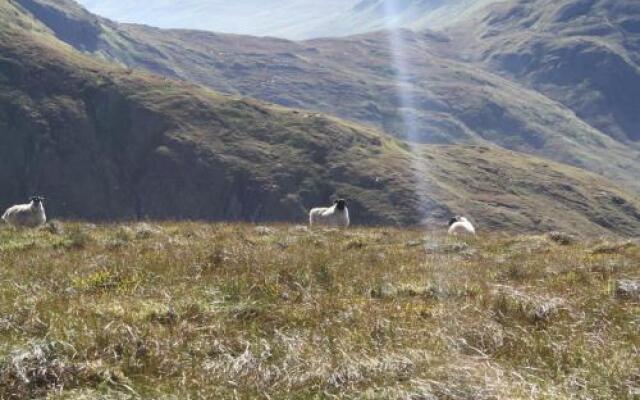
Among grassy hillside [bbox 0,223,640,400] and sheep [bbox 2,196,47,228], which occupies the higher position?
grassy hillside [bbox 0,223,640,400]

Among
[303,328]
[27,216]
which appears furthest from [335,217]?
[303,328]

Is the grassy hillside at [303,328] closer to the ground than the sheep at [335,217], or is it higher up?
higher up

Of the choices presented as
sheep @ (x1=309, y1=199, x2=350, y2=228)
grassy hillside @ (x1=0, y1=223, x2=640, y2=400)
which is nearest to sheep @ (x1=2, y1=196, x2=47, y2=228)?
sheep @ (x1=309, y1=199, x2=350, y2=228)

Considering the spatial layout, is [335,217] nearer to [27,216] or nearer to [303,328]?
[27,216]

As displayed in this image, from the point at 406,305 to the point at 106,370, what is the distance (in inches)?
197

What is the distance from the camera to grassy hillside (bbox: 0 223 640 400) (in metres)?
7.28

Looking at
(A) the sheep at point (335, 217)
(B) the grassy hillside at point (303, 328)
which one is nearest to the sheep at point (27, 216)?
(A) the sheep at point (335, 217)

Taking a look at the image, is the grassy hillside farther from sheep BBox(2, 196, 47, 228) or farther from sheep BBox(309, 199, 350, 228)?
sheep BBox(309, 199, 350, 228)

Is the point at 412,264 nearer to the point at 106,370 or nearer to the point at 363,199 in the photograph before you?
the point at 106,370

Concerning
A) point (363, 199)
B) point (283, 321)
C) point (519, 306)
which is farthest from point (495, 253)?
point (363, 199)

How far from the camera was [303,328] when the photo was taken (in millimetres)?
9266

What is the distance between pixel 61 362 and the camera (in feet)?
24.1

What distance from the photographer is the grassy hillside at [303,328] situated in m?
7.28

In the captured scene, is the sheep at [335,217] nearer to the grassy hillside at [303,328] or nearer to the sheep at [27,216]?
the sheep at [27,216]
